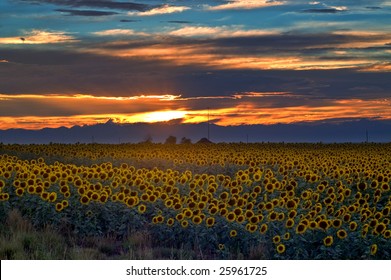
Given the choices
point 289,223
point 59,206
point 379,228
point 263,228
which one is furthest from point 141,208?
point 379,228

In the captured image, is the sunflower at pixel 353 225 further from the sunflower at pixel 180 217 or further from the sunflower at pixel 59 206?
the sunflower at pixel 59 206

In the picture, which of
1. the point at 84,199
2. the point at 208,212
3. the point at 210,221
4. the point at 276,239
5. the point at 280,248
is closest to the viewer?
the point at 280,248

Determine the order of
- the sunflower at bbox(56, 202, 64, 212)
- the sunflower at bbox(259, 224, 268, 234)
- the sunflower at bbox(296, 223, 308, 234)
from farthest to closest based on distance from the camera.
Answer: the sunflower at bbox(56, 202, 64, 212) → the sunflower at bbox(259, 224, 268, 234) → the sunflower at bbox(296, 223, 308, 234)

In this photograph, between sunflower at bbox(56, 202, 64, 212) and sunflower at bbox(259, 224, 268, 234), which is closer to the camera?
sunflower at bbox(259, 224, 268, 234)

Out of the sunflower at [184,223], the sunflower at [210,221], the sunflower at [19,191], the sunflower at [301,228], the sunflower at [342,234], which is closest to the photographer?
the sunflower at [342,234]

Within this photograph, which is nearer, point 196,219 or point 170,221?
point 196,219

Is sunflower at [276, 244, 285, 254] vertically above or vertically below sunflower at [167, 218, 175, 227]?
below

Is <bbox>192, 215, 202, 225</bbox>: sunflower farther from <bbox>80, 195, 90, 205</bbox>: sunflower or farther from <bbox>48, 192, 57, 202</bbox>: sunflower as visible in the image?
<bbox>48, 192, 57, 202</bbox>: sunflower

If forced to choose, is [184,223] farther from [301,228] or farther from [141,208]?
[301,228]

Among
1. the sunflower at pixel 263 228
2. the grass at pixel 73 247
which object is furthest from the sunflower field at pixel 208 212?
the grass at pixel 73 247

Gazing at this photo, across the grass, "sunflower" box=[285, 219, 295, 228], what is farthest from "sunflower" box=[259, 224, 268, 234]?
the grass

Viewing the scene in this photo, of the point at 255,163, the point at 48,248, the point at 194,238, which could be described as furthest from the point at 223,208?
the point at 255,163

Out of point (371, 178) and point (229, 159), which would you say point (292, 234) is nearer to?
point (371, 178)

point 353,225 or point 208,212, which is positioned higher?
point 208,212
